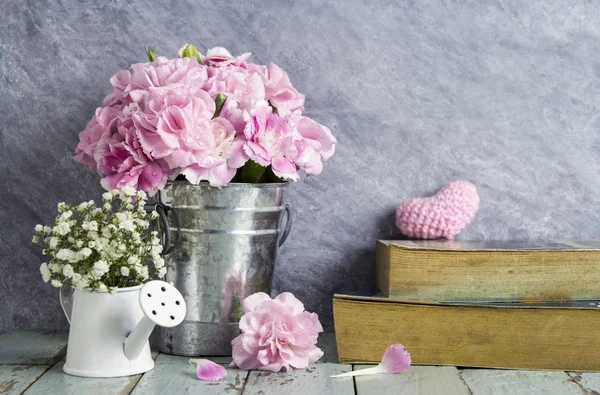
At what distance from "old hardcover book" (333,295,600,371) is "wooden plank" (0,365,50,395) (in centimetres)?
48

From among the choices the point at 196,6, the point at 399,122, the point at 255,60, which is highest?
the point at 196,6

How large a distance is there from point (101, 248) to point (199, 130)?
24 cm

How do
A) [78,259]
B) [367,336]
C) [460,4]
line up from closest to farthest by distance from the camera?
[78,259] → [367,336] → [460,4]

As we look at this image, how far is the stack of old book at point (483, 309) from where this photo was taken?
1.19m

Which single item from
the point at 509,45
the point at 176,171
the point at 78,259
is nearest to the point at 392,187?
the point at 509,45

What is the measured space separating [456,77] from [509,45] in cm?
12

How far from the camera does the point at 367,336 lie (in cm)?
121

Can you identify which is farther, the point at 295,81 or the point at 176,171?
the point at 295,81

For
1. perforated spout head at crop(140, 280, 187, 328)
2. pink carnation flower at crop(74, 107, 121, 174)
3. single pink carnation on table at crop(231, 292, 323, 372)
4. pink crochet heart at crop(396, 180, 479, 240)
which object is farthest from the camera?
pink crochet heart at crop(396, 180, 479, 240)

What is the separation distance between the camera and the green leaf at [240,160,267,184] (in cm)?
126

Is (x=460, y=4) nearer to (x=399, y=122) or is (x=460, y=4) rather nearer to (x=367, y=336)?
(x=399, y=122)

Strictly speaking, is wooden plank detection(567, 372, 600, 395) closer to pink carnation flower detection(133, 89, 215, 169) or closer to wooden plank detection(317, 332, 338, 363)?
wooden plank detection(317, 332, 338, 363)

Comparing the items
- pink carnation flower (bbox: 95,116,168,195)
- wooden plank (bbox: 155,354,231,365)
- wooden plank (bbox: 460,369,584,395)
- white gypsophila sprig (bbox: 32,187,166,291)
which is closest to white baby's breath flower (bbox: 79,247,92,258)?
white gypsophila sprig (bbox: 32,187,166,291)

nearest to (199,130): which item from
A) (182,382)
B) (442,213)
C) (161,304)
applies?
(161,304)
